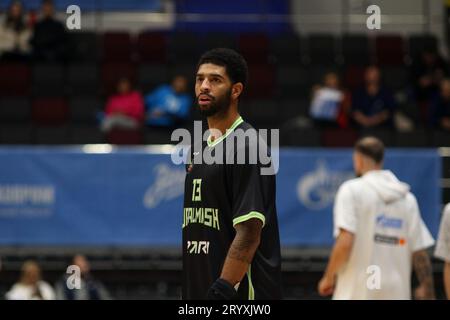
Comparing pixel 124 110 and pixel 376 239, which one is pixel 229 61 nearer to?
pixel 376 239

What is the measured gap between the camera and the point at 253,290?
495cm

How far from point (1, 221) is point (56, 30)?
410 centimetres

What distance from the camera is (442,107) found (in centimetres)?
1411

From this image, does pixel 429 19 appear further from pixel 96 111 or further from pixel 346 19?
pixel 96 111

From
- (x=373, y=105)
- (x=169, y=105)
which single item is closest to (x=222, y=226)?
Result: (x=169, y=105)

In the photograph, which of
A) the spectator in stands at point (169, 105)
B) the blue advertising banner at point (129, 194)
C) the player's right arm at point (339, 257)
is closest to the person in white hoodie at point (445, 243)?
the player's right arm at point (339, 257)

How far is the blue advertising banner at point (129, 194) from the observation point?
1182cm

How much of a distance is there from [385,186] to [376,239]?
0.37 metres

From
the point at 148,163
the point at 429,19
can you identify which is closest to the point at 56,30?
the point at 148,163

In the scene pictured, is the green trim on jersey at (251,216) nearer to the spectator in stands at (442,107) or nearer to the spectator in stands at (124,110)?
the spectator in stands at (124,110)

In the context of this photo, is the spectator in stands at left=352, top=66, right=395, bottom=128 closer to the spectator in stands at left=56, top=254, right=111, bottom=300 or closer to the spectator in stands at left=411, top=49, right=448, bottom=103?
the spectator in stands at left=411, top=49, right=448, bottom=103

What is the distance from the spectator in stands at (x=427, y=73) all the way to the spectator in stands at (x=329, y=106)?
1840mm

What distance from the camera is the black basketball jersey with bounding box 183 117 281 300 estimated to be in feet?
16.1

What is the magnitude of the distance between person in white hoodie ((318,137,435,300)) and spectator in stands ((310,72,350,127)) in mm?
6539
